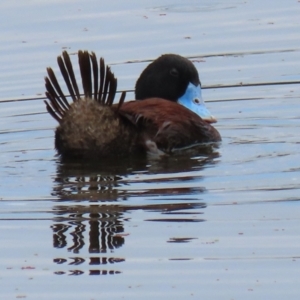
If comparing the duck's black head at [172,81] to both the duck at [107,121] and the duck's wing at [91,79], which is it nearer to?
the duck at [107,121]

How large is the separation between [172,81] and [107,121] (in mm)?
1472

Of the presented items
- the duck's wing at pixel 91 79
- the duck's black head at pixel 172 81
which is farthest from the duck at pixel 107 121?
the duck's black head at pixel 172 81

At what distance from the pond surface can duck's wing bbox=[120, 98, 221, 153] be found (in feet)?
0.47

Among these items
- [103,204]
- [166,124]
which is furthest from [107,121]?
[103,204]

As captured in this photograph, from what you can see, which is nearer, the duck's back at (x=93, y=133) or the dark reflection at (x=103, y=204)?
the dark reflection at (x=103, y=204)

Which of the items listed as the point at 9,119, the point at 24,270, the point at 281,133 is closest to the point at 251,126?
the point at 281,133

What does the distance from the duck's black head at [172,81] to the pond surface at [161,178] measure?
373 mm

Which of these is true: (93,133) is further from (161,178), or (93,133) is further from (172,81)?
(172,81)

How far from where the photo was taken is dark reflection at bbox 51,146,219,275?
559 cm

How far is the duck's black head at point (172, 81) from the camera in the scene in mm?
9133

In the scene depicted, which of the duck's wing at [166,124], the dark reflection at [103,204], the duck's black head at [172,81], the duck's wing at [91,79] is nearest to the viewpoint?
the dark reflection at [103,204]

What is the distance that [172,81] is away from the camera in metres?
9.19

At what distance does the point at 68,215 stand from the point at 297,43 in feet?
17.9

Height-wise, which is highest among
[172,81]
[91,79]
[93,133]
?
[91,79]
